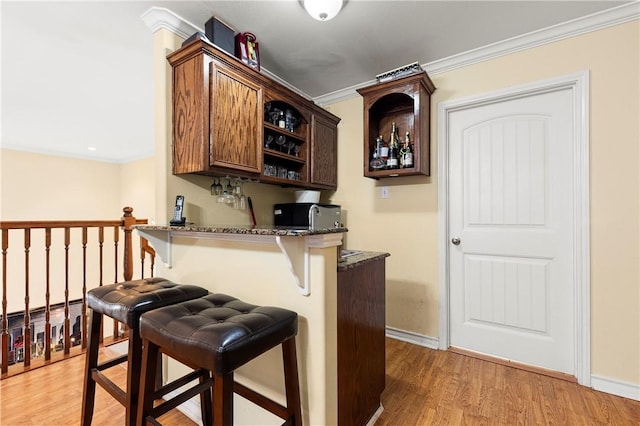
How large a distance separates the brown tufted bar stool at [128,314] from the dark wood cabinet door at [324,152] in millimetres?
1539

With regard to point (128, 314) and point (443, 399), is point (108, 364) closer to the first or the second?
point (128, 314)

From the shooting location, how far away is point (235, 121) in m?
1.90

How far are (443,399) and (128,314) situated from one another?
173cm

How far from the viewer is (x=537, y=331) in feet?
6.86

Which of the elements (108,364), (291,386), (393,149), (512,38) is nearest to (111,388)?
(108,364)

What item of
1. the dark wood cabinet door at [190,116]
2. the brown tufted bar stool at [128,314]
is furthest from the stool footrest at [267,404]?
the dark wood cabinet door at [190,116]

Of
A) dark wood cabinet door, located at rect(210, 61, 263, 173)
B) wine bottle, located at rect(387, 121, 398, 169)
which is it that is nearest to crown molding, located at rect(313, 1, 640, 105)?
wine bottle, located at rect(387, 121, 398, 169)

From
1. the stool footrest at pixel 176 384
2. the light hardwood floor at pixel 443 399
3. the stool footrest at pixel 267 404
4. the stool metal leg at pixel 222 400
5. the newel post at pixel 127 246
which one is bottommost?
the light hardwood floor at pixel 443 399

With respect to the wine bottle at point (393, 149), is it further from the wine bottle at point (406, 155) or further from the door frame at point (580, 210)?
the door frame at point (580, 210)

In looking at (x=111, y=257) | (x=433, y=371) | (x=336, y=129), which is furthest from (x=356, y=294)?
(x=111, y=257)

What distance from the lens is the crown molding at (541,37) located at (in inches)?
70.9

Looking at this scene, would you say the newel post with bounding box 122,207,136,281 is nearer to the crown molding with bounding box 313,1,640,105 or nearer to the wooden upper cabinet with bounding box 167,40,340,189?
the wooden upper cabinet with bounding box 167,40,340,189

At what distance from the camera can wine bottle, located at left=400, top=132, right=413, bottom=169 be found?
2369mm

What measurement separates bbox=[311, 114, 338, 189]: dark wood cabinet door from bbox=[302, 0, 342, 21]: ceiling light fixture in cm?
95
